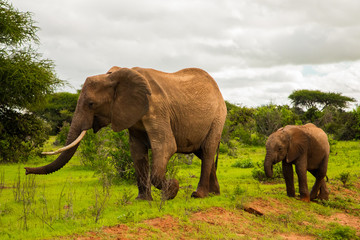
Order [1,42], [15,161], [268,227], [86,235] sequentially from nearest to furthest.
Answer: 1. [86,235]
2. [268,227]
3. [1,42]
4. [15,161]

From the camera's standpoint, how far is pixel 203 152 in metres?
9.17

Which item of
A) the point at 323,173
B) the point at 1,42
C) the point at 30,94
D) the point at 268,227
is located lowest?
the point at 268,227

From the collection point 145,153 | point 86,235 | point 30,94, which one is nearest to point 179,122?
point 145,153

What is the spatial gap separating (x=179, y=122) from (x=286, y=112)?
87.8 ft

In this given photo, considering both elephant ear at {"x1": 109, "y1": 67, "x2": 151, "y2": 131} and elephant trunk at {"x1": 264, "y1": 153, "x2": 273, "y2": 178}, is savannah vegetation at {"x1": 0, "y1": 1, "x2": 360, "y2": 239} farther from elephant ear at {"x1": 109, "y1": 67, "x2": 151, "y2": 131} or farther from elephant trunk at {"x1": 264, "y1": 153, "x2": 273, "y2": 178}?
elephant ear at {"x1": 109, "y1": 67, "x2": 151, "y2": 131}

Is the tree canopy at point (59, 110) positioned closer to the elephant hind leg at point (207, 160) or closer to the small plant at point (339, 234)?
the elephant hind leg at point (207, 160)

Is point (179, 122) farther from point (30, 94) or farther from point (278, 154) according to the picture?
point (30, 94)

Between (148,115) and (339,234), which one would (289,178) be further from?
(148,115)

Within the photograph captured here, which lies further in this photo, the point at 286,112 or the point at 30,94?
the point at 286,112

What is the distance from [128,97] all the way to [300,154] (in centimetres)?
541

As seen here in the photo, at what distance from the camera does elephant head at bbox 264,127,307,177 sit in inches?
400

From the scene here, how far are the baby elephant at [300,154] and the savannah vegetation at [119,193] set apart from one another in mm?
504

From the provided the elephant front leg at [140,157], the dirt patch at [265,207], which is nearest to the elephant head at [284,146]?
the dirt patch at [265,207]

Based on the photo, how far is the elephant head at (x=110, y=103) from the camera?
7.49 meters
